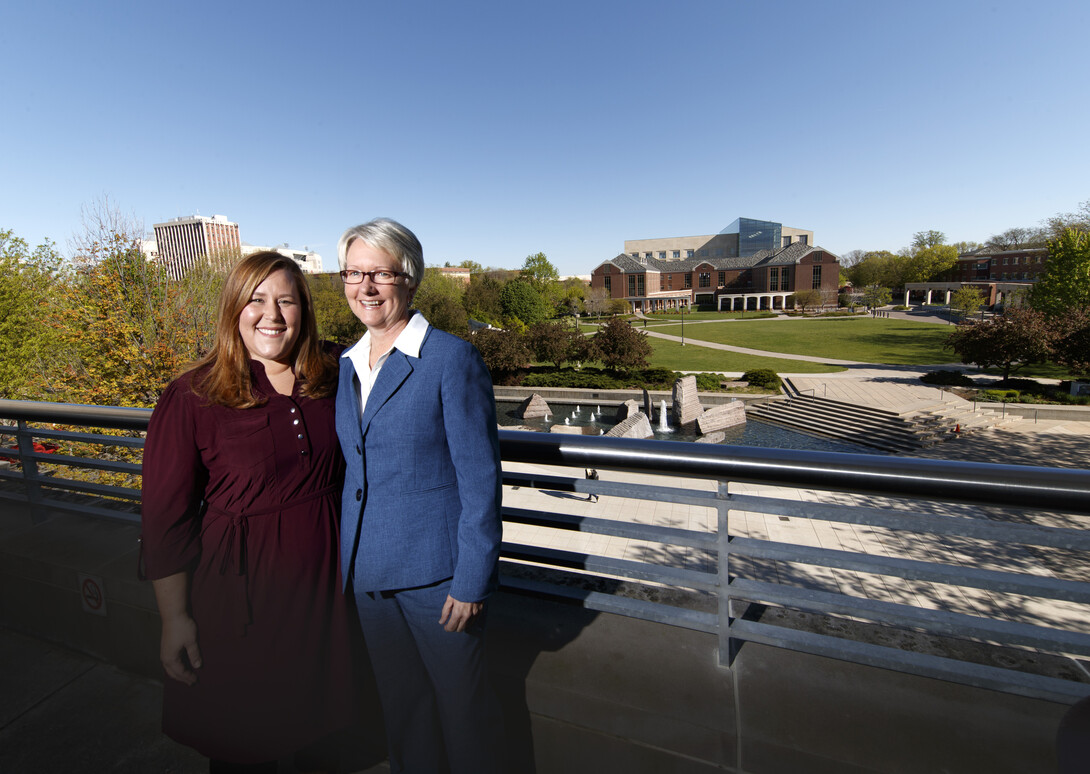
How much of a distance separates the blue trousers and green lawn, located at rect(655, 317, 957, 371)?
107 ft

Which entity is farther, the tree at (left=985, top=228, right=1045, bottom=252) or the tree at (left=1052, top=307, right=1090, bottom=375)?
the tree at (left=985, top=228, right=1045, bottom=252)

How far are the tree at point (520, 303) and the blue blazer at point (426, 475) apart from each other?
49414 mm

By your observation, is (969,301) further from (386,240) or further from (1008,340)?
(386,240)

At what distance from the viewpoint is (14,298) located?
69.8 feet

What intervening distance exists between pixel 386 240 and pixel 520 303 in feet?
165

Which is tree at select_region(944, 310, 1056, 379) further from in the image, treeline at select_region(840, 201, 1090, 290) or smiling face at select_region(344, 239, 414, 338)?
treeline at select_region(840, 201, 1090, 290)

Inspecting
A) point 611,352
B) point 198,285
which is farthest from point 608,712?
point 611,352

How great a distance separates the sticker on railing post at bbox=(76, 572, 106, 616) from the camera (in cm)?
234

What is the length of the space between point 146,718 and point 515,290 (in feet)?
165

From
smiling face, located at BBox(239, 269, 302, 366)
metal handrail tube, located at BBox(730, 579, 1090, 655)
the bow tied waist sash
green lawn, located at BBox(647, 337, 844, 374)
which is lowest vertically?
green lawn, located at BBox(647, 337, 844, 374)

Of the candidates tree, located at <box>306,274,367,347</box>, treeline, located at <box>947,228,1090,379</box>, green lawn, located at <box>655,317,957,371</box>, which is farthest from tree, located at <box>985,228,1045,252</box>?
tree, located at <box>306,274,367,347</box>

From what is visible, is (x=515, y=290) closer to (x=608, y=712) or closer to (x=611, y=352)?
(x=611, y=352)

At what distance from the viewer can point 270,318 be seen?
1.50 meters


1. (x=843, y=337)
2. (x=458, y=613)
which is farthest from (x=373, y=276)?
(x=843, y=337)
